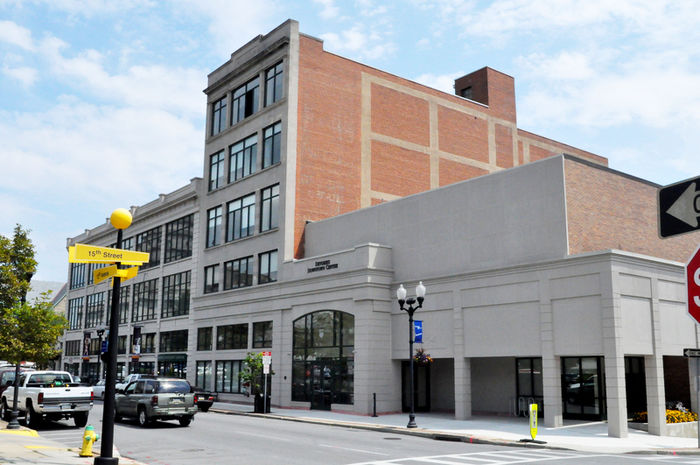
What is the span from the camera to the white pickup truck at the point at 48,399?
79.0 feet

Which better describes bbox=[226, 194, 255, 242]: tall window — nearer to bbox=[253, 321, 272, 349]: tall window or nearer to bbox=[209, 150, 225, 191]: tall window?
bbox=[209, 150, 225, 191]: tall window

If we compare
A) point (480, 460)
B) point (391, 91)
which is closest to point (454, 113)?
point (391, 91)

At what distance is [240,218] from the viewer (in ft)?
159

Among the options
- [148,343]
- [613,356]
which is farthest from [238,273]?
[613,356]

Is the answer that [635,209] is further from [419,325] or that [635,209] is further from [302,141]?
[302,141]

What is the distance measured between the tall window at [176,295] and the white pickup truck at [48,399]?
2646 cm

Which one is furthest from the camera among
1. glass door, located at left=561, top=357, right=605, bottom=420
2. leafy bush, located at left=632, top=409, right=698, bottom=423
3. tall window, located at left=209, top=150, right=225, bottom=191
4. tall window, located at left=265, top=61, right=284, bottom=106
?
tall window, located at left=209, top=150, right=225, bottom=191

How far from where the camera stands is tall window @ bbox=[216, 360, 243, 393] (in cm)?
4591

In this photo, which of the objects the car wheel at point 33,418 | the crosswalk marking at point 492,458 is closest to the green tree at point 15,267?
the car wheel at point 33,418

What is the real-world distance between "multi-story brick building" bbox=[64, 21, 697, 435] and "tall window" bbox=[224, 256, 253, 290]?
6.8 inches

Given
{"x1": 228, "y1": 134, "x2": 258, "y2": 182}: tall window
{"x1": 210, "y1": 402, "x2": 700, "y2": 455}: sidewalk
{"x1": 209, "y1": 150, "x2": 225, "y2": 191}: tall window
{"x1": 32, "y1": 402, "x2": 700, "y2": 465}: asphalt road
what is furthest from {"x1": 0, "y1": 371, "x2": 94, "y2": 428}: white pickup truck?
{"x1": 209, "y1": 150, "x2": 225, "y2": 191}: tall window

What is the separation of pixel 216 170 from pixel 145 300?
16.5m

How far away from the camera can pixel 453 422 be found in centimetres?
2902

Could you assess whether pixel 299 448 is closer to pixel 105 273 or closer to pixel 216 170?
pixel 105 273
